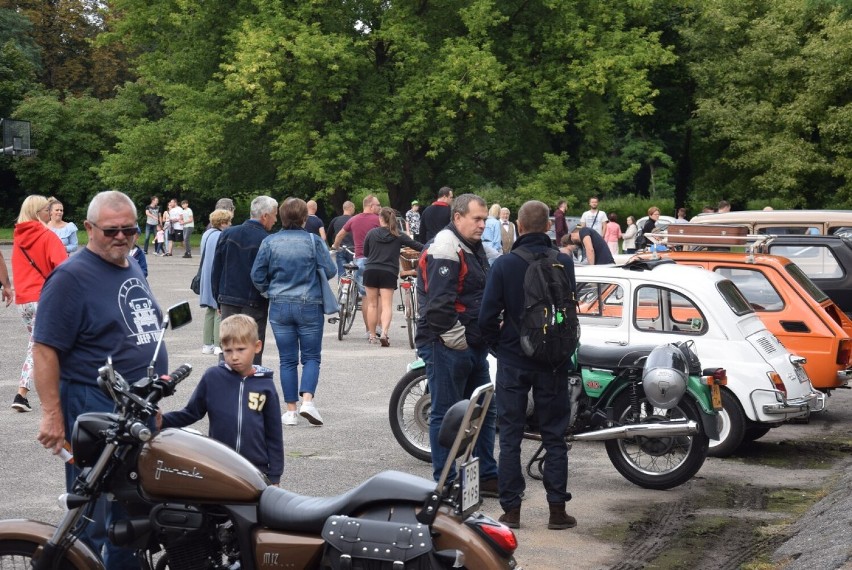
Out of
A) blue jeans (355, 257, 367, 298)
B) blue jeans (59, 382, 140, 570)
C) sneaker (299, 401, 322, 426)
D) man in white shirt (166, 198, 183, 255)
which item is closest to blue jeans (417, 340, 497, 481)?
sneaker (299, 401, 322, 426)

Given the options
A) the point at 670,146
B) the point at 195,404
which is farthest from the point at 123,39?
the point at 195,404

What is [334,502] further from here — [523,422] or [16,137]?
[16,137]

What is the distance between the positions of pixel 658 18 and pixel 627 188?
20.6m

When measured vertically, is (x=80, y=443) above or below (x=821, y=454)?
above

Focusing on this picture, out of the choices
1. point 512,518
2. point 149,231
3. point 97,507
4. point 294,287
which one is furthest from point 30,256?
point 149,231

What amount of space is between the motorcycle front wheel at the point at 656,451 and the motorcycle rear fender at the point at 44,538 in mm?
5002

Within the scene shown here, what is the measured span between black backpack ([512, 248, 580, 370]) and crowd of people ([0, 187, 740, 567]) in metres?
0.14

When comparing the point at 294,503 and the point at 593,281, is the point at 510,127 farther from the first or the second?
the point at 294,503

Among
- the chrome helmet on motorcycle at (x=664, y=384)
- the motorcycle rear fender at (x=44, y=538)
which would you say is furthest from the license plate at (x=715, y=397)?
the motorcycle rear fender at (x=44, y=538)

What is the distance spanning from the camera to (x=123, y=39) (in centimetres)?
4531

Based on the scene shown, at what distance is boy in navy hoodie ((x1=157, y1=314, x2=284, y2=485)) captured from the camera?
5.84 metres

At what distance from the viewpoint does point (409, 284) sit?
16797mm

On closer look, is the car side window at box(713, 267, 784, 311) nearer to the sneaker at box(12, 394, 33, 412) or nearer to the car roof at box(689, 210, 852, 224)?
the car roof at box(689, 210, 852, 224)

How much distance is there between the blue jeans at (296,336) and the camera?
10211 mm
